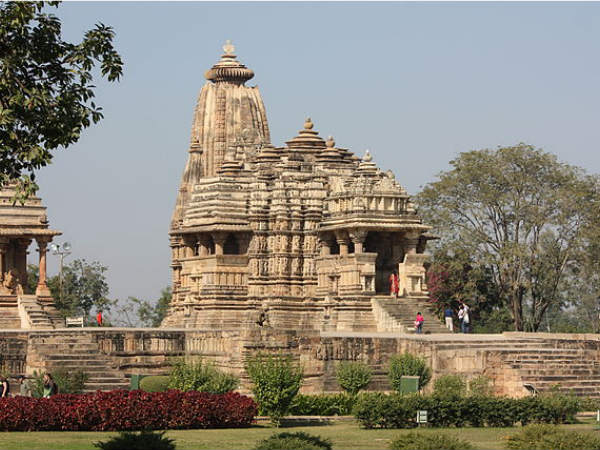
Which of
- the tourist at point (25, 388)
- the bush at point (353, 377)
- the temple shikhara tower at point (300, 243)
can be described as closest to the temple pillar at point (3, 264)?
the temple shikhara tower at point (300, 243)

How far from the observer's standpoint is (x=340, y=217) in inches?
2309

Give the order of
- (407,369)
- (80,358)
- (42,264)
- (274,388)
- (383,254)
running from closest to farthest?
(274,388) < (407,369) < (80,358) < (42,264) < (383,254)

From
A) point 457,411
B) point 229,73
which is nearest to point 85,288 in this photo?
point 229,73

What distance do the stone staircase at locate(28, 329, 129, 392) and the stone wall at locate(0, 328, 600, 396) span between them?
0.04 m

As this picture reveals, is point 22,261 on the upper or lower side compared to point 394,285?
upper

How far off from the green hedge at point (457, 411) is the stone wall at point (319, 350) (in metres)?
6.10

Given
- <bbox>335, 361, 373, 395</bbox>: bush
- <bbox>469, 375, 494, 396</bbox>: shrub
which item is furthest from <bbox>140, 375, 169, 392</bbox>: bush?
<bbox>469, 375, 494, 396</bbox>: shrub

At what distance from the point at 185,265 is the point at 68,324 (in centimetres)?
812

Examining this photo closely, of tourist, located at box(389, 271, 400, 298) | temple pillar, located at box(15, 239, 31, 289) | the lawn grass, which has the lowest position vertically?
the lawn grass

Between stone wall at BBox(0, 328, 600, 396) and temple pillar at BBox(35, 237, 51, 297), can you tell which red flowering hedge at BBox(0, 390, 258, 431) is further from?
temple pillar at BBox(35, 237, 51, 297)

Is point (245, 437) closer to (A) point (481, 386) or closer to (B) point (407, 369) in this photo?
(A) point (481, 386)

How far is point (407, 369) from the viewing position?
4362 centimetres

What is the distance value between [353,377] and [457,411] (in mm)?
8980

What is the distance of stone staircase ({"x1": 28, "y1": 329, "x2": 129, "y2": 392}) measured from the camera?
42841 millimetres
